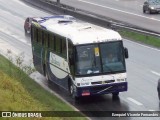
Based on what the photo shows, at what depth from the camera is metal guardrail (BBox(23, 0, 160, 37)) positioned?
134 ft

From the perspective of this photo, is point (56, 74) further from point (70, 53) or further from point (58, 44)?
point (70, 53)

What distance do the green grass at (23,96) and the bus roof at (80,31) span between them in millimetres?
2464

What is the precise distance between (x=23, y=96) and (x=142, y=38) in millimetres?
22634

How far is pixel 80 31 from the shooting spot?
22.9 meters

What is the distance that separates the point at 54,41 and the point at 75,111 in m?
5.27

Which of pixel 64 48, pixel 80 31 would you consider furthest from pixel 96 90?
pixel 80 31

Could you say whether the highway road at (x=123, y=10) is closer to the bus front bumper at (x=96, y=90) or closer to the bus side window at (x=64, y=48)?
the bus side window at (x=64, y=48)

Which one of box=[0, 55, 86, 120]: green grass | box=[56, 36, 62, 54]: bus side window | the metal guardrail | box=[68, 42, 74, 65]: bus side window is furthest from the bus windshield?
the metal guardrail

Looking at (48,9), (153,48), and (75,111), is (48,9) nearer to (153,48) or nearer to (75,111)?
(153,48)

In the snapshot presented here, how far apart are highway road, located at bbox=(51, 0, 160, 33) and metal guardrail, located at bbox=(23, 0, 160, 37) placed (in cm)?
211

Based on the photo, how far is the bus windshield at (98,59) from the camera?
21688 mm

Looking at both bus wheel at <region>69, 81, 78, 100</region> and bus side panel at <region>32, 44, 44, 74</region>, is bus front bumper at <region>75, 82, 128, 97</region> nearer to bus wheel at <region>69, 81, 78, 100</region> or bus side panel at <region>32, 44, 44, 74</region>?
bus wheel at <region>69, 81, 78, 100</region>

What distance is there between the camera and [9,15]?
185 ft

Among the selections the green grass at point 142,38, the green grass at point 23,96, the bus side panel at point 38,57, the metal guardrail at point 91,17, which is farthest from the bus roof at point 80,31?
the metal guardrail at point 91,17
